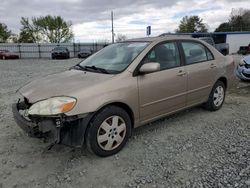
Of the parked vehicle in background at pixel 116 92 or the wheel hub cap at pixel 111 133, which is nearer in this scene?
the parked vehicle in background at pixel 116 92

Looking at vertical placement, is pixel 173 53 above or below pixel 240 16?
below

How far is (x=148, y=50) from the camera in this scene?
3.85 meters

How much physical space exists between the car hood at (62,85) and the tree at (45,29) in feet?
184

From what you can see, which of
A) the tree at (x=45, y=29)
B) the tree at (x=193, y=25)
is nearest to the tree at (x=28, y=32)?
the tree at (x=45, y=29)

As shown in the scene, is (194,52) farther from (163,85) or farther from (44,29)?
(44,29)

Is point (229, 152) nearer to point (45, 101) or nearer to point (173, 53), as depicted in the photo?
point (173, 53)

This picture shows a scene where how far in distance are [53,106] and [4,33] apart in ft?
185

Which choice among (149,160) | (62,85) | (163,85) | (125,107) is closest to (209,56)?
(163,85)

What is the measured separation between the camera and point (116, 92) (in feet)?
10.9

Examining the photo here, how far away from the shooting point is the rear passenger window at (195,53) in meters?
4.45

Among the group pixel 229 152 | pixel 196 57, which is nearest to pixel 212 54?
pixel 196 57

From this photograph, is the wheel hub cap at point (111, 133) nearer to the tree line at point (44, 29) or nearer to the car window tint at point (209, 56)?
the car window tint at point (209, 56)

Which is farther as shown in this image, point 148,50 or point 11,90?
point 11,90

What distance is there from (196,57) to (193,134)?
143cm
